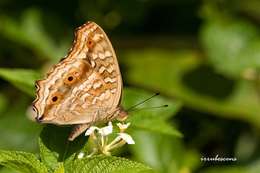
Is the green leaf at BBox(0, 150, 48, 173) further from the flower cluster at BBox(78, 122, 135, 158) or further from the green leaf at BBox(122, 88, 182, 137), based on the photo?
the green leaf at BBox(122, 88, 182, 137)

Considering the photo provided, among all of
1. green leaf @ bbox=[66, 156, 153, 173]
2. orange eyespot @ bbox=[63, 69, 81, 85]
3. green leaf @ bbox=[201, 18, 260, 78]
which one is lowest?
green leaf @ bbox=[201, 18, 260, 78]

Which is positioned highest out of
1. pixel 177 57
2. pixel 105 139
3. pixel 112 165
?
pixel 112 165

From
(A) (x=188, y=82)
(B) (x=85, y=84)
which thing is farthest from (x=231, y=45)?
(B) (x=85, y=84)

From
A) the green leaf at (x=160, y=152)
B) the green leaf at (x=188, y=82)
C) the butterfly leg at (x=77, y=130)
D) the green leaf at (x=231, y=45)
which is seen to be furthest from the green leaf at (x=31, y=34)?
the butterfly leg at (x=77, y=130)

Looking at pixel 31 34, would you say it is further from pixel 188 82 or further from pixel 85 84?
pixel 85 84

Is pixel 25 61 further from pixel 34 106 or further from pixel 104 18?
pixel 34 106

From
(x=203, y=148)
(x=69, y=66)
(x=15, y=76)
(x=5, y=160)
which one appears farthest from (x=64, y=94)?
(x=203, y=148)

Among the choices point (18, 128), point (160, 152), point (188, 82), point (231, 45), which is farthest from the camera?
point (188, 82)

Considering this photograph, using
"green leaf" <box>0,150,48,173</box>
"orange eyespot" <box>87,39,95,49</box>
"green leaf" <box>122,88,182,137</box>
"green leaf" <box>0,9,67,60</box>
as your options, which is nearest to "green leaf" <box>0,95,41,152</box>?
"green leaf" <box>0,9,67,60</box>
